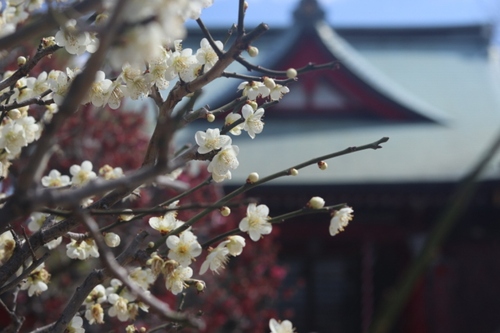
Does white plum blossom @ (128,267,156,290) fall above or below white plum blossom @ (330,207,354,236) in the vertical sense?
below

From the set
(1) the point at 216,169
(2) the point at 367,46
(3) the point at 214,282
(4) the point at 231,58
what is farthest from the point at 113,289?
(2) the point at 367,46

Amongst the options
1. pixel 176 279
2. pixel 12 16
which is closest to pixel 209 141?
pixel 176 279

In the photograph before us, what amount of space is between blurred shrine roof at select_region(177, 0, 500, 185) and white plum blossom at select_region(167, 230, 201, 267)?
437 cm

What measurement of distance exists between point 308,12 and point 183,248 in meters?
7.62

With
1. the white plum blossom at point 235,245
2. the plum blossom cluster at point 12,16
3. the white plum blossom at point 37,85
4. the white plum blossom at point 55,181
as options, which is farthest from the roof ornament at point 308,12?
the white plum blossom at point 235,245

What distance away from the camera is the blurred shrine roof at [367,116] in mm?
6828

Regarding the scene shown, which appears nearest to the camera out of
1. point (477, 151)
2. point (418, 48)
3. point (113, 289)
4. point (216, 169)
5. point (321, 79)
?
point (216, 169)

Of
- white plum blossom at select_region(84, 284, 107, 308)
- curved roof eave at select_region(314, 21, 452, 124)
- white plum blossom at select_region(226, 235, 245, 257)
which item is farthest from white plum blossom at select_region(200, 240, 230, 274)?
curved roof eave at select_region(314, 21, 452, 124)

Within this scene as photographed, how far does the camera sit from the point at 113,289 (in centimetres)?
237

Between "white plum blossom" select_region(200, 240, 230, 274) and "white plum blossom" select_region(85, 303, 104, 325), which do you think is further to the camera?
"white plum blossom" select_region(85, 303, 104, 325)

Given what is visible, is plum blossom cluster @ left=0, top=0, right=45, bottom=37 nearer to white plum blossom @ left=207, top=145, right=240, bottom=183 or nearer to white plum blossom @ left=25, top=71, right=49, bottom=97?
white plum blossom @ left=25, top=71, right=49, bottom=97

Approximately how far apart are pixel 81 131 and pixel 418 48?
7.14 metres

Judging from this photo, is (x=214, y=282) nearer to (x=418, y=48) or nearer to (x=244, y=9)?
(x=244, y=9)

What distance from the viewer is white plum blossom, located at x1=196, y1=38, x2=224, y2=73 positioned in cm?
222
